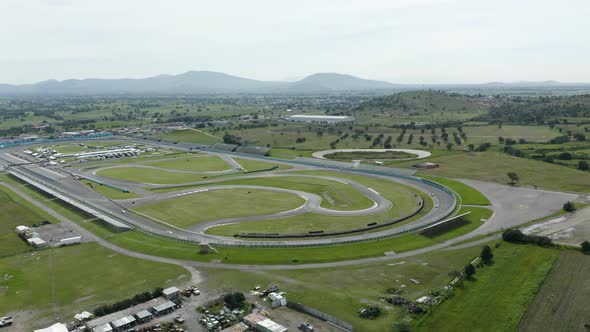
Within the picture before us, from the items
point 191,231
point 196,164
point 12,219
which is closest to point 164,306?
point 191,231

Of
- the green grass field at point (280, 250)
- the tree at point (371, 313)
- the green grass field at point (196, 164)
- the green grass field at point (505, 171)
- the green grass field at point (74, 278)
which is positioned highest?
the green grass field at point (505, 171)

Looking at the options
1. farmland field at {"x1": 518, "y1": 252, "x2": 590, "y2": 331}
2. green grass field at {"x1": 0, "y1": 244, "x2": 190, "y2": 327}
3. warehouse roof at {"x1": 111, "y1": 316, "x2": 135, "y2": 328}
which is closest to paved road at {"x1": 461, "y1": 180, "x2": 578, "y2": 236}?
farmland field at {"x1": 518, "y1": 252, "x2": 590, "y2": 331}

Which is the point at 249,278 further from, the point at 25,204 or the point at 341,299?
the point at 25,204

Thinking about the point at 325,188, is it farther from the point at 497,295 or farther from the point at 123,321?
the point at 123,321

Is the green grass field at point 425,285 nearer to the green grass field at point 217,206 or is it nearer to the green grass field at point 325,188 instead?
the green grass field at point 217,206

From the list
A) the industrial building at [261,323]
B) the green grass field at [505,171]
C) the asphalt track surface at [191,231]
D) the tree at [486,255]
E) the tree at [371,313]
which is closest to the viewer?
the industrial building at [261,323]

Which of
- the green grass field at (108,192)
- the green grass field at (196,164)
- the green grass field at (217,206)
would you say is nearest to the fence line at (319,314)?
the green grass field at (217,206)

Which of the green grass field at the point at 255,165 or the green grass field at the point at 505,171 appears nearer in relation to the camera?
the green grass field at the point at 505,171

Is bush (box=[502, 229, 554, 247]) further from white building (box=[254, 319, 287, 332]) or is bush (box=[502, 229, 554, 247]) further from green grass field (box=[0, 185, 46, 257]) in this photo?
green grass field (box=[0, 185, 46, 257])
